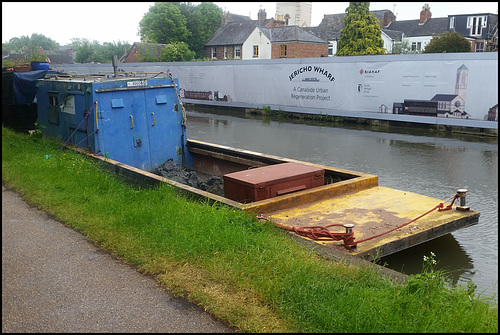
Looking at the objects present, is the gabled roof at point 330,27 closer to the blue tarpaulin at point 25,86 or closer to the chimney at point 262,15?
the chimney at point 262,15

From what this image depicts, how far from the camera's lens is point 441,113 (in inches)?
803

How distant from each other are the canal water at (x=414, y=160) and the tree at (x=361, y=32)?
924 inches

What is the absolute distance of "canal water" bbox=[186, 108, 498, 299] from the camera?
6945mm

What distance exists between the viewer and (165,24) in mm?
66562

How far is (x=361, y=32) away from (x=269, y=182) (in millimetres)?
40973

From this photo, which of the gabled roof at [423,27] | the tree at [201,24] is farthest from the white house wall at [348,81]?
the gabled roof at [423,27]

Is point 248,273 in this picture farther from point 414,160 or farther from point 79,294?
point 414,160

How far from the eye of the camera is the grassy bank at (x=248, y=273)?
160 inches

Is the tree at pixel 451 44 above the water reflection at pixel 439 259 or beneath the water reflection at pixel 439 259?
above

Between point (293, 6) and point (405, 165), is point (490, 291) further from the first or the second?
point (293, 6)

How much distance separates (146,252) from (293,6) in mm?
82383

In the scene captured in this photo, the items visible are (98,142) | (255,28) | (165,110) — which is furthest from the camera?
(255,28)

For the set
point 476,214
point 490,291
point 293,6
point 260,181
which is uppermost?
point 293,6

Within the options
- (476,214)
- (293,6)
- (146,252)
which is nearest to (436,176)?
(476,214)
